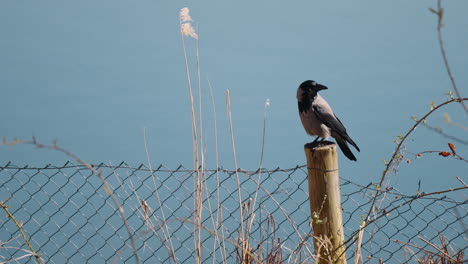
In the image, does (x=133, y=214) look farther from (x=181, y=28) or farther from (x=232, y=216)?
(x=181, y=28)

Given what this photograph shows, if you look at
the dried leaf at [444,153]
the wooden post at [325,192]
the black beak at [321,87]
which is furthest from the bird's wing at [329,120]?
the dried leaf at [444,153]

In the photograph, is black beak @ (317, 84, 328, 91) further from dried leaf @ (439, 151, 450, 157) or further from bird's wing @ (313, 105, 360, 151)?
dried leaf @ (439, 151, 450, 157)

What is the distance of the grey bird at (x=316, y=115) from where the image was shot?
3541 millimetres

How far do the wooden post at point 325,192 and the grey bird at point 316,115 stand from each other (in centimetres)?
104

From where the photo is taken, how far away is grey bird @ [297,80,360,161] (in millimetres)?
3541

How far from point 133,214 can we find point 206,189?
87cm

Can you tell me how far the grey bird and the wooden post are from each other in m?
1.04

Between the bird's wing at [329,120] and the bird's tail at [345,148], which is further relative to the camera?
the bird's tail at [345,148]

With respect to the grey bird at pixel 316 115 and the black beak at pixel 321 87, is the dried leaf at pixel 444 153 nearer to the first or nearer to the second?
the grey bird at pixel 316 115

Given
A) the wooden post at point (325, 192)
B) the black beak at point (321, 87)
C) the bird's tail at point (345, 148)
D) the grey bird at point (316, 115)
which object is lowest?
the wooden post at point (325, 192)

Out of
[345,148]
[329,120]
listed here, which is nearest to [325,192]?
[329,120]

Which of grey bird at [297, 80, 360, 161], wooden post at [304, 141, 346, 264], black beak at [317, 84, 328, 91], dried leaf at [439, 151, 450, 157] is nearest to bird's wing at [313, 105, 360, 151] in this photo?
grey bird at [297, 80, 360, 161]

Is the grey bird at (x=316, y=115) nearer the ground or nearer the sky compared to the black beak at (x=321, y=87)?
nearer the ground

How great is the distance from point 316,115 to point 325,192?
1.17 metres
